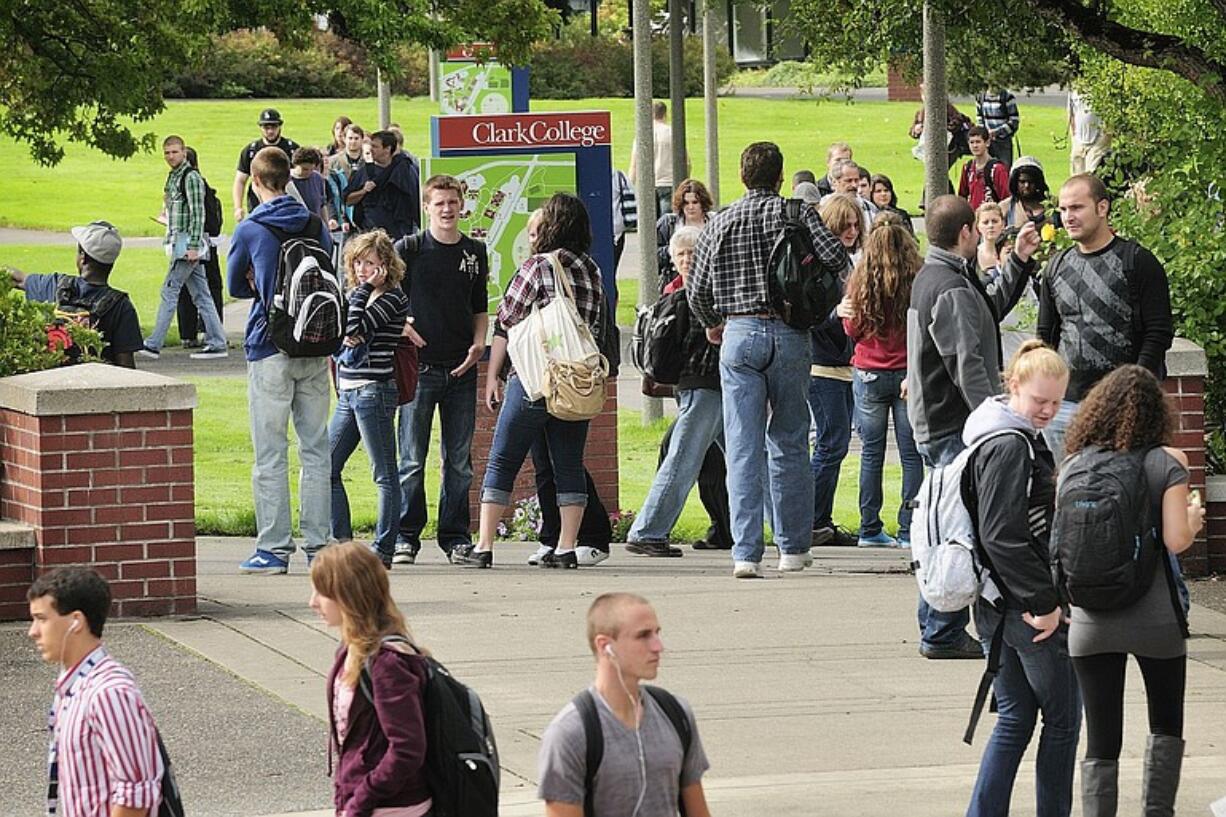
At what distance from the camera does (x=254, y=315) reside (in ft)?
36.0

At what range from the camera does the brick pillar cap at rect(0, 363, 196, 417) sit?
963 cm

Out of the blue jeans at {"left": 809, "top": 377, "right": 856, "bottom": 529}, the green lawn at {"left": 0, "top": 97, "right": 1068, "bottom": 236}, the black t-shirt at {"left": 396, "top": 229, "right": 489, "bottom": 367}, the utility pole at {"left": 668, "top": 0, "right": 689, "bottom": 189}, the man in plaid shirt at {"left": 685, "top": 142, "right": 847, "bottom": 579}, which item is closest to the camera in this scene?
the man in plaid shirt at {"left": 685, "top": 142, "right": 847, "bottom": 579}

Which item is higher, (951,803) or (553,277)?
(553,277)

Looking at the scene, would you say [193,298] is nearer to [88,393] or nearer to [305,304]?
[305,304]

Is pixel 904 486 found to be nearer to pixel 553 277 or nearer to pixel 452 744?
pixel 553 277

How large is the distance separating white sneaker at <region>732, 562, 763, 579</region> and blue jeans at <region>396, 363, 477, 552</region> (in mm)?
1563

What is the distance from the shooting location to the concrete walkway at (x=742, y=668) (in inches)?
290

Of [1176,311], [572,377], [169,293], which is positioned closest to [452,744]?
[572,377]

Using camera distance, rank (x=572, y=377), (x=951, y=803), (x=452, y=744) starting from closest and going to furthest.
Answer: (x=452, y=744) → (x=951, y=803) → (x=572, y=377)

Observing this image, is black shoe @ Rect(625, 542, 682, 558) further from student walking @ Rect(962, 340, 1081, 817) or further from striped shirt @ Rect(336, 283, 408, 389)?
student walking @ Rect(962, 340, 1081, 817)

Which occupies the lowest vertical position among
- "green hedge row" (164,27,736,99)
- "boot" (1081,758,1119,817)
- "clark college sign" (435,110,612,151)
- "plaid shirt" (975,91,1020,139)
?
"boot" (1081,758,1119,817)

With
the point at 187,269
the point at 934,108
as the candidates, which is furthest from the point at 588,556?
the point at 187,269

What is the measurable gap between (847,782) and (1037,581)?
1140 mm

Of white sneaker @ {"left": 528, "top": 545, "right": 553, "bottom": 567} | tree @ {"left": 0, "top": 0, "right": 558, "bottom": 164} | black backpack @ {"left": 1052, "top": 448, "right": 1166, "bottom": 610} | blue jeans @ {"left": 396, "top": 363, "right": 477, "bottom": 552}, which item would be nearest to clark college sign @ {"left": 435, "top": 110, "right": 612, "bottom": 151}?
blue jeans @ {"left": 396, "top": 363, "right": 477, "bottom": 552}
